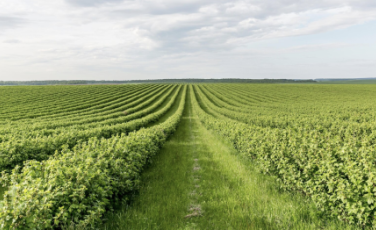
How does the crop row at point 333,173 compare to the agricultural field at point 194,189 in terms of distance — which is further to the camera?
the crop row at point 333,173

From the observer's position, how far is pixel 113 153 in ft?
24.7

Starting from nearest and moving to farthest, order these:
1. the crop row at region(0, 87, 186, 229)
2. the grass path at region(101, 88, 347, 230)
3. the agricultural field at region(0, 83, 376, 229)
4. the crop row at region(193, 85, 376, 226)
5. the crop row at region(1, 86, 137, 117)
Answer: the crop row at region(0, 87, 186, 229) < the agricultural field at region(0, 83, 376, 229) < the crop row at region(193, 85, 376, 226) < the grass path at region(101, 88, 347, 230) < the crop row at region(1, 86, 137, 117)

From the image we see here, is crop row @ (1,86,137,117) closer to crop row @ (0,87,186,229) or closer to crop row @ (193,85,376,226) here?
crop row @ (0,87,186,229)

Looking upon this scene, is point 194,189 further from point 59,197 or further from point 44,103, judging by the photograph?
point 44,103

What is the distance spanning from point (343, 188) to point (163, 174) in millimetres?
7024

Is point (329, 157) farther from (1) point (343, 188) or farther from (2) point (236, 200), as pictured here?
(2) point (236, 200)

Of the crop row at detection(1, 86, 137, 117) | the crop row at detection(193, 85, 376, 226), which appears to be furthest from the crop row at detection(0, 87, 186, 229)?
the crop row at detection(1, 86, 137, 117)

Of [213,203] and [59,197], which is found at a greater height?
[59,197]

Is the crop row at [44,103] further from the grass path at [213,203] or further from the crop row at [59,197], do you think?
the crop row at [59,197]

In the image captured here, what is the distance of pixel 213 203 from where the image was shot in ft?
23.2

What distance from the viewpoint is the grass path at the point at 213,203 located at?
5875mm

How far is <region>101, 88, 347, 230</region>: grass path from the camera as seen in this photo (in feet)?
19.3

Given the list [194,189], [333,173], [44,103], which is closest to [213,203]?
[194,189]

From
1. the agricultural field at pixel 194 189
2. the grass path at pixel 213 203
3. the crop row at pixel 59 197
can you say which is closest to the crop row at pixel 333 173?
the agricultural field at pixel 194 189
